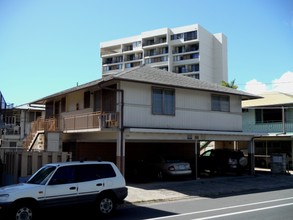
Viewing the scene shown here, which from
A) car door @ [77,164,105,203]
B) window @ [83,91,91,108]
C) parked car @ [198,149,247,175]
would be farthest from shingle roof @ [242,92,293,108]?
car door @ [77,164,105,203]

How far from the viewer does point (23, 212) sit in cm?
895

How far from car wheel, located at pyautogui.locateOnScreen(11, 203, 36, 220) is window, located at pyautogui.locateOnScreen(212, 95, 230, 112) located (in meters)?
15.5

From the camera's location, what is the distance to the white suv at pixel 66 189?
29.3 feet

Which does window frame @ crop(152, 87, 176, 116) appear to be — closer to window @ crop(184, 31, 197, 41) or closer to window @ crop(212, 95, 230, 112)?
window @ crop(212, 95, 230, 112)

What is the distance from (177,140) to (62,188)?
12.0 meters

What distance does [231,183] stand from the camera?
18.7 meters

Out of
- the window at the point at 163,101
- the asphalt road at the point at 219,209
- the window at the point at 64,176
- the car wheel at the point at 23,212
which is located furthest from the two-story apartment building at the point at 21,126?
Result: the car wheel at the point at 23,212

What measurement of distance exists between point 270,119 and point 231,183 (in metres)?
12.8

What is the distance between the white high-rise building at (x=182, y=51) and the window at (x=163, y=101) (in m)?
59.8

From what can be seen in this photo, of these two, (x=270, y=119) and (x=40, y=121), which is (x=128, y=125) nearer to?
(x=40, y=121)

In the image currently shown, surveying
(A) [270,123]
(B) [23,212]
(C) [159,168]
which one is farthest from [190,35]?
(B) [23,212]

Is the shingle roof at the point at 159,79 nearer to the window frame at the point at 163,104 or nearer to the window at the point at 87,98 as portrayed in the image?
the window frame at the point at 163,104

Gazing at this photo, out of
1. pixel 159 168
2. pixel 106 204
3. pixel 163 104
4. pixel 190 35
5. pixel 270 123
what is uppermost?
pixel 190 35

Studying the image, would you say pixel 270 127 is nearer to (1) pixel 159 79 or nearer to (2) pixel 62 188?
(1) pixel 159 79
